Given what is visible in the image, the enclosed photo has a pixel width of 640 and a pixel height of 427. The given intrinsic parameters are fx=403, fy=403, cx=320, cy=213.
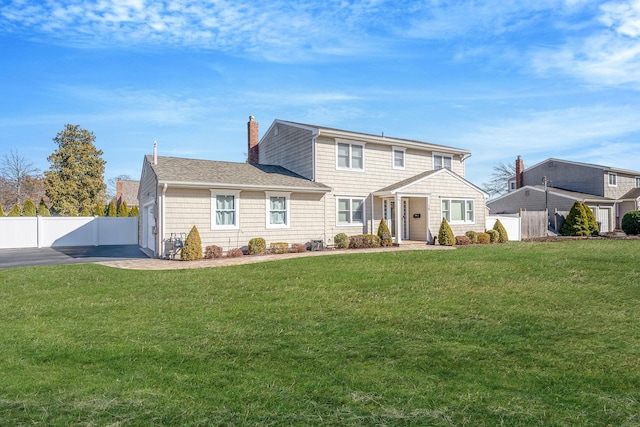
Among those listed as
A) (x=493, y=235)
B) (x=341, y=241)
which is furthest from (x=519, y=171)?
(x=341, y=241)

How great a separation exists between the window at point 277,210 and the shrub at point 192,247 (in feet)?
11.9

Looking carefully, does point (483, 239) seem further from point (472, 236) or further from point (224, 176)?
point (224, 176)

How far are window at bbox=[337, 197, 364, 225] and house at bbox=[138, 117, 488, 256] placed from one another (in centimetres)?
5

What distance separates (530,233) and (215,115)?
2221cm

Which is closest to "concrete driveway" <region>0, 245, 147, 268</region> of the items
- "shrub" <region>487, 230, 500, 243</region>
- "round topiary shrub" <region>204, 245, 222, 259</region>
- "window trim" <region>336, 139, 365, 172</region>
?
"round topiary shrub" <region>204, 245, 222, 259</region>

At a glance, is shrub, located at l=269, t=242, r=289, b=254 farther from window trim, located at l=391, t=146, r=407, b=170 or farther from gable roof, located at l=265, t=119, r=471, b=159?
window trim, located at l=391, t=146, r=407, b=170

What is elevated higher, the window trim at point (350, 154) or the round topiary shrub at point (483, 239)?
the window trim at point (350, 154)

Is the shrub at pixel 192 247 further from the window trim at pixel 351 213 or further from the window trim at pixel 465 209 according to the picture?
the window trim at pixel 465 209

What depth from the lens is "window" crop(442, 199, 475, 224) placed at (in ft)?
76.1

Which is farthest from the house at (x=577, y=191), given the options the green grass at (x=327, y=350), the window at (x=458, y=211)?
the green grass at (x=327, y=350)

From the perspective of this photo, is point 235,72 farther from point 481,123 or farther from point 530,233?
point 530,233

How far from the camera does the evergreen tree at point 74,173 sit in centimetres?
3453

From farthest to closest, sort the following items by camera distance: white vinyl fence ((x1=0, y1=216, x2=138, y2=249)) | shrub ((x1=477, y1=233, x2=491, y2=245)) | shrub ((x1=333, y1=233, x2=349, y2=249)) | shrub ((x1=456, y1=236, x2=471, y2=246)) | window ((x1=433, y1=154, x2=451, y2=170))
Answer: window ((x1=433, y1=154, x2=451, y2=170)) → white vinyl fence ((x1=0, y1=216, x2=138, y2=249)) → shrub ((x1=477, y1=233, x2=491, y2=245)) → shrub ((x1=456, y1=236, x2=471, y2=246)) → shrub ((x1=333, y1=233, x2=349, y2=249))

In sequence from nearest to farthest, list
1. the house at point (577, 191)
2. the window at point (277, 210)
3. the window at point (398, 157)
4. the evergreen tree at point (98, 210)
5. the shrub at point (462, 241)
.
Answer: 1. the window at point (277, 210)
2. the shrub at point (462, 241)
3. the window at point (398, 157)
4. the evergreen tree at point (98, 210)
5. the house at point (577, 191)
